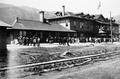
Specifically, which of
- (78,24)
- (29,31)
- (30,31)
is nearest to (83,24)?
(78,24)

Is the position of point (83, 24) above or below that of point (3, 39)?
above

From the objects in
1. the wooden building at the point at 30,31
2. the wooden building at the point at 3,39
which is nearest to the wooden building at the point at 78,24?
the wooden building at the point at 30,31

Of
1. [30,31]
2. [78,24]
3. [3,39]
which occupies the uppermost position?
[78,24]

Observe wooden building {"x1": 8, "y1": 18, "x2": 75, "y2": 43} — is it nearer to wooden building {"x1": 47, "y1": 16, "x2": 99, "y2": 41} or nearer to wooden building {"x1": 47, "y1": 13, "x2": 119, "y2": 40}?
wooden building {"x1": 47, "y1": 16, "x2": 99, "y2": 41}

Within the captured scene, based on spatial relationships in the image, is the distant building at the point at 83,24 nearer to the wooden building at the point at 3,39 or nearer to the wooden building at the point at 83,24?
the wooden building at the point at 83,24

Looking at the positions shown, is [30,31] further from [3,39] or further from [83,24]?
[83,24]

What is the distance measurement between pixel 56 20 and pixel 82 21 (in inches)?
274

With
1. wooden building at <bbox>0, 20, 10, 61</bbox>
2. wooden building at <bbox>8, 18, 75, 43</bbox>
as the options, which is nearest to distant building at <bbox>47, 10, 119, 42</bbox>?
wooden building at <bbox>8, 18, 75, 43</bbox>

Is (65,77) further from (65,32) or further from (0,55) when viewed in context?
(65,32)

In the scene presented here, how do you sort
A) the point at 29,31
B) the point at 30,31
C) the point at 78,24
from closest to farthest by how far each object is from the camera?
the point at 29,31 → the point at 30,31 → the point at 78,24

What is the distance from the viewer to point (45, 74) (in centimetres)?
1030

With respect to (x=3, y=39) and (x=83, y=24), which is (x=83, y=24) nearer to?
(x=83, y=24)

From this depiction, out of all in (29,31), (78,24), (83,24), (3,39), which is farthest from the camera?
(83,24)

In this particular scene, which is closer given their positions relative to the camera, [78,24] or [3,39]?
[3,39]
